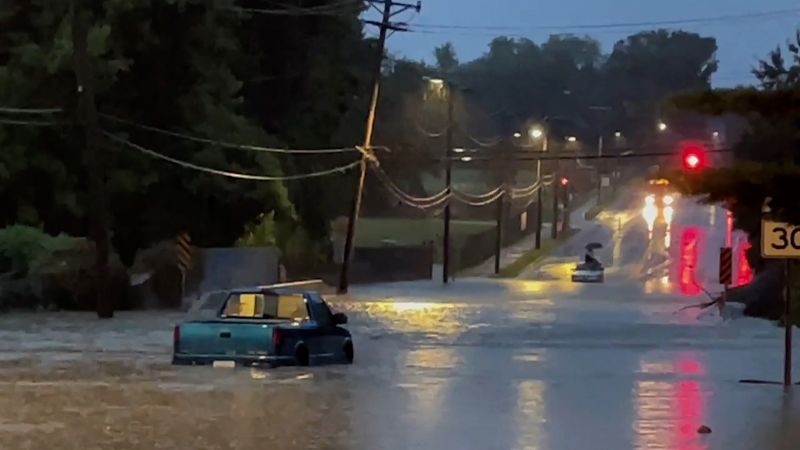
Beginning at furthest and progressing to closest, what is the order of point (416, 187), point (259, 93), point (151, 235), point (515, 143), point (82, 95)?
point (515, 143) < point (416, 187) < point (259, 93) < point (151, 235) < point (82, 95)

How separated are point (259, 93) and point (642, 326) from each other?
26.0m

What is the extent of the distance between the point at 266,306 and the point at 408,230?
277 ft

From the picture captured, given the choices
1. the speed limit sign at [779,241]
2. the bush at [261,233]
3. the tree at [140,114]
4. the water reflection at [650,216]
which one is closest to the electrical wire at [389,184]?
the bush at [261,233]

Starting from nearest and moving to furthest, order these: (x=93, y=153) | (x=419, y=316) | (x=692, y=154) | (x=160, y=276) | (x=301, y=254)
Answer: (x=692, y=154), (x=93, y=153), (x=419, y=316), (x=160, y=276), (x=301, y=254)

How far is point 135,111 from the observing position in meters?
51.2

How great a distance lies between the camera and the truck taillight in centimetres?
2394

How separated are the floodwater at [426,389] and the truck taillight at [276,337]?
18.3 inches

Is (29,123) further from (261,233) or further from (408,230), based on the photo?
(408,230)

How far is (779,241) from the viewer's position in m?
22.7

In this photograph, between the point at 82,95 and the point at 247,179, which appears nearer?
the point at 82,95

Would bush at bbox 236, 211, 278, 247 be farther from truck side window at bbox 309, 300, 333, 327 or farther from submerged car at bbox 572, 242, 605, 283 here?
truck side window at bbox 309, 300, 333, 327

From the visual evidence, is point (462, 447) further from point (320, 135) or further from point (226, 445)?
point (320, 135)

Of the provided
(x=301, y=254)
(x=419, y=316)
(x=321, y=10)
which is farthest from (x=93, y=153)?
(x=301, y=254)

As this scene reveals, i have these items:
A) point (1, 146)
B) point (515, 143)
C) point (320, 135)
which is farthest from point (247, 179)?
point (515, 143)
